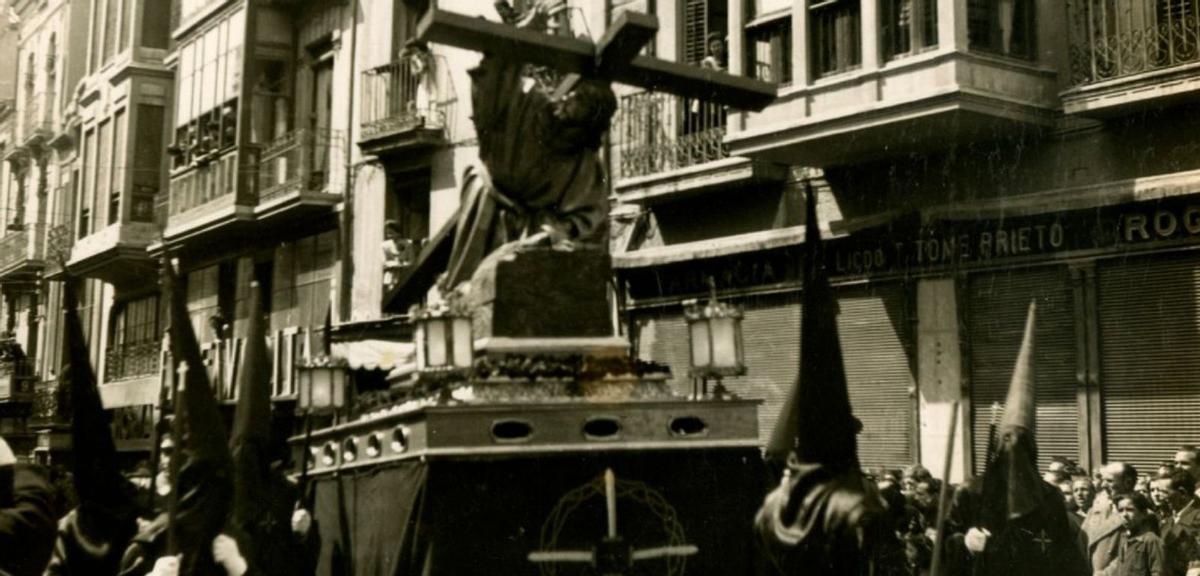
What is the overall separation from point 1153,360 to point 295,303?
17.2 metres

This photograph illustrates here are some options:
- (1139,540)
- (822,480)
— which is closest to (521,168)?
(822,480)

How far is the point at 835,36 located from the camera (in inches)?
658

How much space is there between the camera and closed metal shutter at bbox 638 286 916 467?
1653 cm

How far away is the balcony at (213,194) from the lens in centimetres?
2711

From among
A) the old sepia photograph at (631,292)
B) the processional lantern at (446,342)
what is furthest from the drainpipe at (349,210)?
the processional lantern at (446,342)

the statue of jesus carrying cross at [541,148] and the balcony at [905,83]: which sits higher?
the balcony at [905,83]

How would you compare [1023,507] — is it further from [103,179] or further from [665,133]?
[103,179]

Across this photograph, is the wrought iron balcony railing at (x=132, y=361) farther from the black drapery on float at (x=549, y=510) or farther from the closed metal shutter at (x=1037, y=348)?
the black drapery on float at (x=549, y=510)

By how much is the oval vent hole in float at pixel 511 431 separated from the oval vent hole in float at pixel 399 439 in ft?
1.44

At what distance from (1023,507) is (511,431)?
8.06 feet

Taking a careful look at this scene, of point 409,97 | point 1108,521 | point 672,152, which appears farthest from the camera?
point 409,97

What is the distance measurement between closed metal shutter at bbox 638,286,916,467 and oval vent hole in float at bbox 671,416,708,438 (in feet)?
27.0

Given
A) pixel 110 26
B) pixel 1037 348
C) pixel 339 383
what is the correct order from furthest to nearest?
1. pixel 110 26
2. pixel 1037 348
3. pixel 339 383

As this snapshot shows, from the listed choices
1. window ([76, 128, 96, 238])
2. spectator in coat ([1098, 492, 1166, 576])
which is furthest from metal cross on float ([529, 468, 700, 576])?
window ([76, 128, 96, 238])
